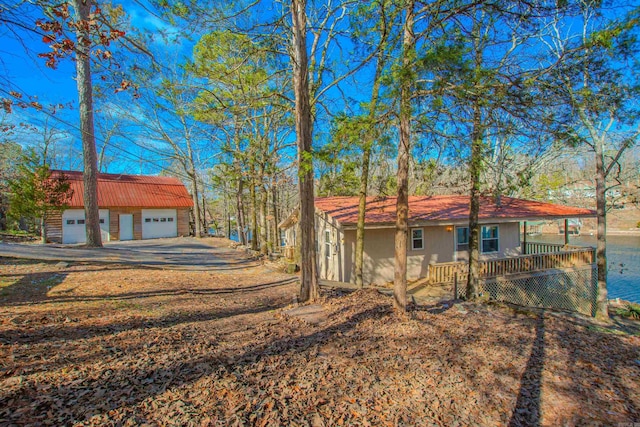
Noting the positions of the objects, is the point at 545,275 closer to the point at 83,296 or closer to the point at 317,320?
the point at 317,320

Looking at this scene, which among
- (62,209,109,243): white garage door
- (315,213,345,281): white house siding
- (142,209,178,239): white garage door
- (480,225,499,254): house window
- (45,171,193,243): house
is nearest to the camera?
(315,213,345,281): white house siding

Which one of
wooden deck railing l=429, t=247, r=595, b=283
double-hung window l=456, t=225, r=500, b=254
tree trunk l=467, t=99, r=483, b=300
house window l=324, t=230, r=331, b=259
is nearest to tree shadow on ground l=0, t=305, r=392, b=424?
tree trunk l=467, t=99, r=483, b=300

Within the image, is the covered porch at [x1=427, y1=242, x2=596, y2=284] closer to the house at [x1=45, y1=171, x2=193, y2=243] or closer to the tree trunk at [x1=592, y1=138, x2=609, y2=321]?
the tree trunk at [x1=592, y1=138, x2=609, y2=321]

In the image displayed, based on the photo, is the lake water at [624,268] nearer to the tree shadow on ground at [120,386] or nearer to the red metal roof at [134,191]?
the tree shadow on ground at [120,386]

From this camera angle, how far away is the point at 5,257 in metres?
8.78

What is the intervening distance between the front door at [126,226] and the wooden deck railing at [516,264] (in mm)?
20692

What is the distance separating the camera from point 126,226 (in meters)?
22.4

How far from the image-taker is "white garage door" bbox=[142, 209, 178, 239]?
76.1ft

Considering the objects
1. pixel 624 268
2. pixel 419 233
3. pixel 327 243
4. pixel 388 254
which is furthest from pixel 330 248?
pixel 624 268

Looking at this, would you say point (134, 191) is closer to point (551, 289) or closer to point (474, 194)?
point (474, 194)

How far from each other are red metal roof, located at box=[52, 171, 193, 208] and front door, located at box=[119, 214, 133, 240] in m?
0.91

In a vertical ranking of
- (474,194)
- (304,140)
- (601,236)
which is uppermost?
(304,140)

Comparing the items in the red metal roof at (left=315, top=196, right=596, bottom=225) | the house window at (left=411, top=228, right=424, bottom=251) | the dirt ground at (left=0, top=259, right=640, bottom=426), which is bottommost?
the dirt ground at (left=0, top=259, right=640, bottom=426)

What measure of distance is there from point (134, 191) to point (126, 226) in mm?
2697
